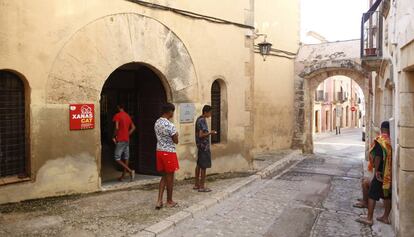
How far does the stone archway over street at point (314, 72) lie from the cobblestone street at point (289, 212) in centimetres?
640

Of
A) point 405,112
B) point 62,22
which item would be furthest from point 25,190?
point 405,112

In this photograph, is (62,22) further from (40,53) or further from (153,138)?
(153,138)

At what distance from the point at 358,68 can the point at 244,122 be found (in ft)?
22.0

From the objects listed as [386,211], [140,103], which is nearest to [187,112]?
[140,103]

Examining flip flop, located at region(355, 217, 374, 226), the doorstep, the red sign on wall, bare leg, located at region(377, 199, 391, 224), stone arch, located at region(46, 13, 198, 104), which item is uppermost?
stone arch, located at region(46, 13, 198, 104)

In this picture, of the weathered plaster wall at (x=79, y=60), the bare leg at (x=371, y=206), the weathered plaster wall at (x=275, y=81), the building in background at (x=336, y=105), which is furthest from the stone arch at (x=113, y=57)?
the building in background at (x=336, y=105)

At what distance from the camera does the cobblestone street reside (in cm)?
554

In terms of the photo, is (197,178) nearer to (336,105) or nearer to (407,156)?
(407,156)

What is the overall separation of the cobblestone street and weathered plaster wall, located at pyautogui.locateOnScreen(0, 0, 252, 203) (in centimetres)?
205

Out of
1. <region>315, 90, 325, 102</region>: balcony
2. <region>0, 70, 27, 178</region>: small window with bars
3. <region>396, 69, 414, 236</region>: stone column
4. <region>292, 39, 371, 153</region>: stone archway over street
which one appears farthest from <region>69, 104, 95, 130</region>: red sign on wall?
<region>315, 90, 325, 102</region>: balcony

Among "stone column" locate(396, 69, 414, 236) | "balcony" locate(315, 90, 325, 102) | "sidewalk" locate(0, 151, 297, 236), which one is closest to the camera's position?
"stone column" locate(396, 69, 414, 236)

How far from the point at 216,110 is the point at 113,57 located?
Result: 3.49m

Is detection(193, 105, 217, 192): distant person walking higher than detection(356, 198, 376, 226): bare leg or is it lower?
higher

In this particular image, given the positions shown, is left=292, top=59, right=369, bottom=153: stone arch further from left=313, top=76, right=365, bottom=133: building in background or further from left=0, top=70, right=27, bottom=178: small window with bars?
left=313, top=76, right=365, bottom=133: building in background
